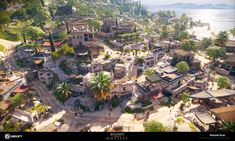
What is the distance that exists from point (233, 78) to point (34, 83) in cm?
3622

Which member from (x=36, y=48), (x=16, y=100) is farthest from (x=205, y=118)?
(x=36, y=48)

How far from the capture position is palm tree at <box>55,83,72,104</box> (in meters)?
27.0

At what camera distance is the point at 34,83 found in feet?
105

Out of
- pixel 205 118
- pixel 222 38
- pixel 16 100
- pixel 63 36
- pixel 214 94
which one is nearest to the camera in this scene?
pixel 205 118

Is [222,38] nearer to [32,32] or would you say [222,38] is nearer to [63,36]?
[63,36]

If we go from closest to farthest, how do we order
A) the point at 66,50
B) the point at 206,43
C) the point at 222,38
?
the point at 66,50
the point at 222,38
the point at 206,43

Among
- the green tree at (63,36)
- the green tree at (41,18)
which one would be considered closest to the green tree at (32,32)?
the green tree at (63,36)

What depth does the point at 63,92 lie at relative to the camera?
26.9 m

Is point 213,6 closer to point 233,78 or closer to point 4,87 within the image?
point 233,78

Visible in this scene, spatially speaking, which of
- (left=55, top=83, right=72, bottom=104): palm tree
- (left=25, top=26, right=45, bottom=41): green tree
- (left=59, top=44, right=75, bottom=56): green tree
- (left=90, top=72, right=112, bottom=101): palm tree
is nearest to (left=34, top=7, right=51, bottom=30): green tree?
(left=25, top=26, right=45, bottom=41): green tree

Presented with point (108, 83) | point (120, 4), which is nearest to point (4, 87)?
point (108, 83)

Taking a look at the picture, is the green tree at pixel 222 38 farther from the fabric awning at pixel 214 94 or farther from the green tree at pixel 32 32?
the green tree at pixel 32 32

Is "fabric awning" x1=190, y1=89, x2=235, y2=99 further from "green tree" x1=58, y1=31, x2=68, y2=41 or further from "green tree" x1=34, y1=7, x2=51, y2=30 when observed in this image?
"green tree" x1=34, y1=7, x2=51, y2=30

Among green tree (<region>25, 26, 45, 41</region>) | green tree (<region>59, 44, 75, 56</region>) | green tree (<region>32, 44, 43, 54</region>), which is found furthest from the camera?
green tree (<region>25, 26, 45, 41</region>)
